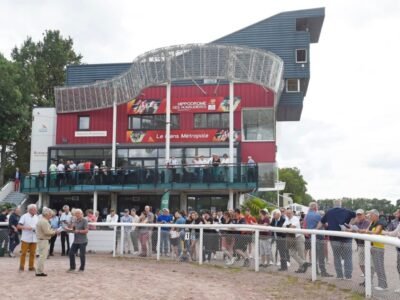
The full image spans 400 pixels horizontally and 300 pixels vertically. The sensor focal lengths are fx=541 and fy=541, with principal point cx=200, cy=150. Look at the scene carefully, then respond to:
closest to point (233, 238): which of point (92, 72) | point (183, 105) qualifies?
point (183, 105)

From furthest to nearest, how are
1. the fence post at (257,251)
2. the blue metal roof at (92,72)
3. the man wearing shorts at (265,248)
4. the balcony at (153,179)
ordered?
the blue metal roof at (92,72) < the balcony at (153,179) < the fence post at (257,251) < the man wearing shorts at (265,248)

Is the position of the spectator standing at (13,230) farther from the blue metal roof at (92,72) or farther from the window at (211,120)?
the blue metal roof at (92,72)

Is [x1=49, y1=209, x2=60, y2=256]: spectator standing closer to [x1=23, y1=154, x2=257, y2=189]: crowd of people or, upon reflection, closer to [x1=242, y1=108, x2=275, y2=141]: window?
[x1=23, y1=154, x2=257, y2=189]: crowd of people

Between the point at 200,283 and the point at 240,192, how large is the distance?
60.0ft

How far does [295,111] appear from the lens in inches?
1588

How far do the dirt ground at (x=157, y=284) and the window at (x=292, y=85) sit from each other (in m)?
25.5

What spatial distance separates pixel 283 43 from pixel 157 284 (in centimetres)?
3031

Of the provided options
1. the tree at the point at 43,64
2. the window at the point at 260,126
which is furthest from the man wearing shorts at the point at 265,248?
the tree at the point at 43,64

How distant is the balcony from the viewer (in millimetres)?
26953

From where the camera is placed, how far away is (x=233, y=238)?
14039 mm

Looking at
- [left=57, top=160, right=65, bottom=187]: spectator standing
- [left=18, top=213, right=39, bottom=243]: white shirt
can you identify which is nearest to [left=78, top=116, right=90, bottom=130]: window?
[left=57, top=160, right=65, bottom=187]: spectator standing

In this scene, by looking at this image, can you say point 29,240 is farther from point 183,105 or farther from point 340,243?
point 183,105

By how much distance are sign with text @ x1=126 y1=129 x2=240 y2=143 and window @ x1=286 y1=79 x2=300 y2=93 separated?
7.25 meters

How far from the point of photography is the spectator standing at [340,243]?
32.4ft
